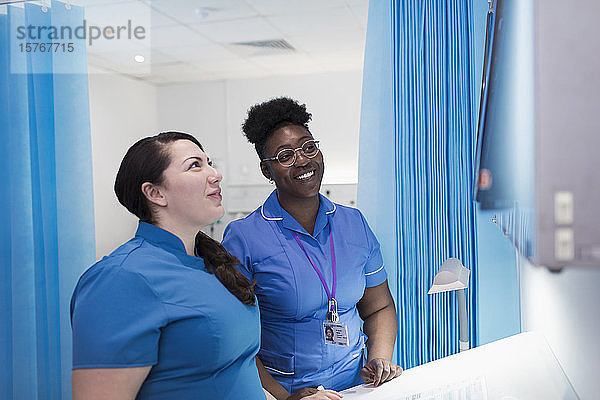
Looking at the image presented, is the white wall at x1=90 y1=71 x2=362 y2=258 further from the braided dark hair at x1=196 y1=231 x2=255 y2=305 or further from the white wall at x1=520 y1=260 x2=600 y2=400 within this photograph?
the white wall at x1=520 y1=260 x2=600 y2=400

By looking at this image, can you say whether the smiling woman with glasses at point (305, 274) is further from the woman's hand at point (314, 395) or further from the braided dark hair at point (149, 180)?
the braided dark hair at point (149, 180)

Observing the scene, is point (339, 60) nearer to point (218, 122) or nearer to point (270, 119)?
point (218, 122)

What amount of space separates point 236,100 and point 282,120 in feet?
15.7

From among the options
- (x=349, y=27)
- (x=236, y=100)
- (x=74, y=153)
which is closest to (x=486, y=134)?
(x=74, y=153)

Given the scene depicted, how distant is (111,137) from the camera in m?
5.84

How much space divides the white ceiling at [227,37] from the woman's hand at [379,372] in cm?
281

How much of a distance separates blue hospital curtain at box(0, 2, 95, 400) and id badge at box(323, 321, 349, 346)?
136 cm

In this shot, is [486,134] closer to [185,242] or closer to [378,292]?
[185,242]

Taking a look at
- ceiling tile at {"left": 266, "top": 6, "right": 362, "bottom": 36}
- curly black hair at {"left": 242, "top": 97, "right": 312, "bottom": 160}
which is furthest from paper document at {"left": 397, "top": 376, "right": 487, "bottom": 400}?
ceiling tile at {"left": 266, "top": 6, "right": 362, "bottom": 36}

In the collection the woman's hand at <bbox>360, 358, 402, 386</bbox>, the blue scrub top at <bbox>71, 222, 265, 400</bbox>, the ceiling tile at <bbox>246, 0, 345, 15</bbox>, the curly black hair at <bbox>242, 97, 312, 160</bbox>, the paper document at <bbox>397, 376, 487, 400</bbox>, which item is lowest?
the woman's hand at <bbox>360, 358, 402, 386</bbox>

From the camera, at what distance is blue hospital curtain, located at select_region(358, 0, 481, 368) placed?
6.35ft

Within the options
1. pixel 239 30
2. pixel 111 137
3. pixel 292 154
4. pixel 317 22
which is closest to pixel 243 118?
pixel 111 137

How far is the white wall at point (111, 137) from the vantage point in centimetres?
558

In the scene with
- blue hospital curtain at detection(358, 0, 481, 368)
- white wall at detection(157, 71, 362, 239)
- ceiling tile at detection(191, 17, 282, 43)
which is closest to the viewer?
blue hospital curtain at detection(358, 0, 481, 368)
